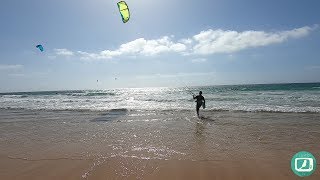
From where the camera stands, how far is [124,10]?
13.3m

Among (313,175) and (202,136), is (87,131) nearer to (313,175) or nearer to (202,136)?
(202,136)

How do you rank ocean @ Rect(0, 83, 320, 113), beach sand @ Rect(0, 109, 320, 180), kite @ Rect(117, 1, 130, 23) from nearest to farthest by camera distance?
beach sand @ Rect(0, 109, 320, 180)
kite @ Rect(117, 1, 130, 23)
ocean @ Rect(0, 83, 320, 113)

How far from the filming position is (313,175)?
5.28 metres

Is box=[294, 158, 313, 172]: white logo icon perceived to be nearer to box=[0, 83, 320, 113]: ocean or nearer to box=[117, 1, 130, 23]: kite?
box=[117, 1, 130, 23]: kite

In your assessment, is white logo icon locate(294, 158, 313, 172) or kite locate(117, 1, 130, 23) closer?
white logo icon locate(294, 158, 313, 172)

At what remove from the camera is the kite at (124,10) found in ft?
43.2

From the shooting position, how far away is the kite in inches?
518

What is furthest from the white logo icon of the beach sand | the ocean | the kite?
the ocean

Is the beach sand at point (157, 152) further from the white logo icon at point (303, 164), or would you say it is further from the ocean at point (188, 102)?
the ocean at point (188, 102)

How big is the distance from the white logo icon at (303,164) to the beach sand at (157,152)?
179 millimetres

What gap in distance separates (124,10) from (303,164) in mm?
9970

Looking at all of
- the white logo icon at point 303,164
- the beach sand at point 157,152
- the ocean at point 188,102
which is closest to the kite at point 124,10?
the beach sand at point 157,152

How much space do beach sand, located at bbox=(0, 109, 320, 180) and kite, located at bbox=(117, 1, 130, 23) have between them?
527 centimetres

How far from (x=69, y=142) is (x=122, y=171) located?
3.45 m
